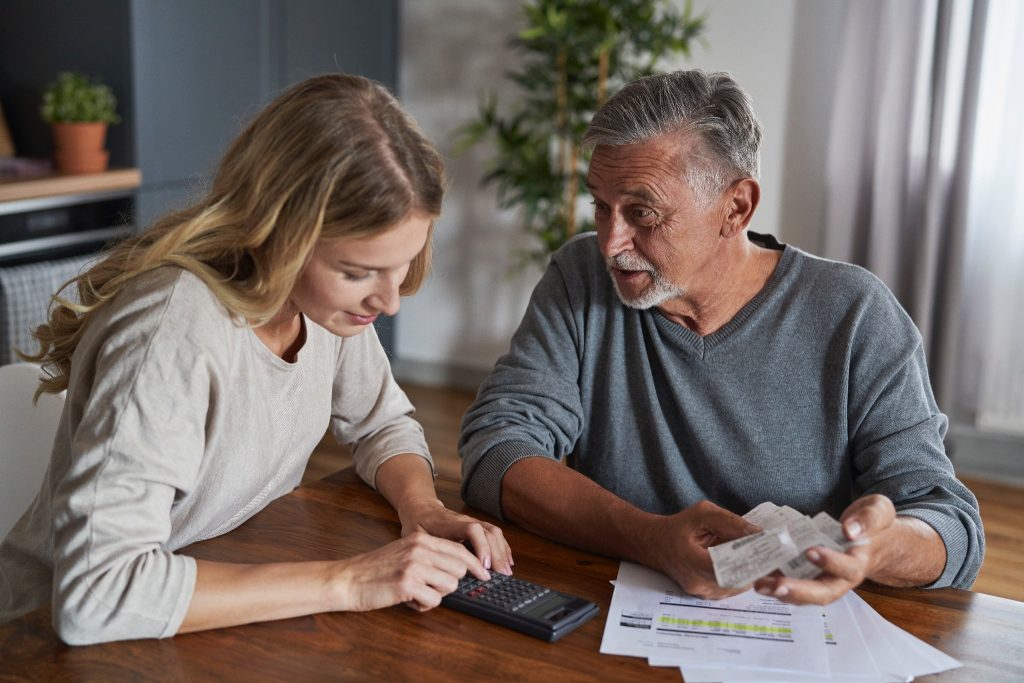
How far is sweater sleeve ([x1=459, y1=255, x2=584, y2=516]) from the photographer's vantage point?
1666mm

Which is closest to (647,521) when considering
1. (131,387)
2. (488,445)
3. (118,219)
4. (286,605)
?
(488,445)

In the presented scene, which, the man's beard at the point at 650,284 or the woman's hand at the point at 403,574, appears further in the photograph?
the man's beard at the point at 650,284

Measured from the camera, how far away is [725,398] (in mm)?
1778

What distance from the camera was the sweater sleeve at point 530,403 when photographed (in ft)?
5.47

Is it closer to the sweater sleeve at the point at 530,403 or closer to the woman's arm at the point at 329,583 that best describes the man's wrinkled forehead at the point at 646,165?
the sweater sleeve at the point at 530,403

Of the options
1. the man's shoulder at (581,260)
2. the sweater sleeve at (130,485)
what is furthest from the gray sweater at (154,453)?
the man's shoulder at (581,260)

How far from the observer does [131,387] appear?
1247mm

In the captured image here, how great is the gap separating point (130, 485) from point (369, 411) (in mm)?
585

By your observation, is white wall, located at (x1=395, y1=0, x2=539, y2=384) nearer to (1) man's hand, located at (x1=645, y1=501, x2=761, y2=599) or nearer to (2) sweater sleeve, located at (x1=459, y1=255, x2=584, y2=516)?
(2) sweater sleeve, located at (x1=459, y1=255, x2=584, y2=516)

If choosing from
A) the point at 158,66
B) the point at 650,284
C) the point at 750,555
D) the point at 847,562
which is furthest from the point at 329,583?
the point at 158,66

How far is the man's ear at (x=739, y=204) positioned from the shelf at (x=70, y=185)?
2087mm

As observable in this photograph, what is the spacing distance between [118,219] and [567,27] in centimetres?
156

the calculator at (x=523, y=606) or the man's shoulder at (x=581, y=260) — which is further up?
the man's shoulder at (x=581, y=260)

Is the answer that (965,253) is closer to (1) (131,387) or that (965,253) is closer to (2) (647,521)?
(2) (647,521)
